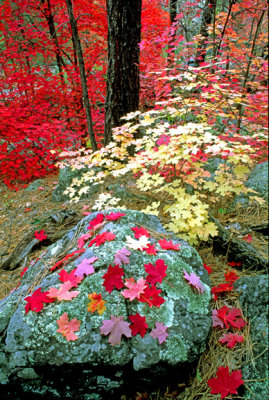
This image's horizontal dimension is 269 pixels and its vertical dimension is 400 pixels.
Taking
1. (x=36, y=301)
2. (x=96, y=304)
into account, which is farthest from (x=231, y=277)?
(x=36, y=301)

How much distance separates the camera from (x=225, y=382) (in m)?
1.36

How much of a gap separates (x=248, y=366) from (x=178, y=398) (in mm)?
494

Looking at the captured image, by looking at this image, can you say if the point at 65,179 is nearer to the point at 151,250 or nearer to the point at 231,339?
the point at 151,250

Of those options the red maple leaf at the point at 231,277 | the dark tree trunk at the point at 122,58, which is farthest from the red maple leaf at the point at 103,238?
the dark tree trunk at the point at 122,58

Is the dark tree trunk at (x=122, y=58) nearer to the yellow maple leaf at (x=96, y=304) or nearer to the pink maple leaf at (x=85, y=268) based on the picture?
the pink maple leaf at (x=85, y=268)

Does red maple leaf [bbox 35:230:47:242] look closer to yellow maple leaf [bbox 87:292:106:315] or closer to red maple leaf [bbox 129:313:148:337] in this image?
yellow maple leaf [bbox 87:292:106:315]

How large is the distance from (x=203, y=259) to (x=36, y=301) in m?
1.71

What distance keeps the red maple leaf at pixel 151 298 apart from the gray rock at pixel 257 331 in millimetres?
697

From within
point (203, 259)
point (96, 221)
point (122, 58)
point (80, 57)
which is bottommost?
point (203, 259)

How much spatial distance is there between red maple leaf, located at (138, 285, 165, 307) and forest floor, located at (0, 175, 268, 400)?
1.64 feet

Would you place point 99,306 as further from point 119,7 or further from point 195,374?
point 119,7

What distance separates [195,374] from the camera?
1476 mm

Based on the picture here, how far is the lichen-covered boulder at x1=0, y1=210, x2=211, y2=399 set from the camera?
4.23 ft

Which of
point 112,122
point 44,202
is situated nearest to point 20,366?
point 112,122
